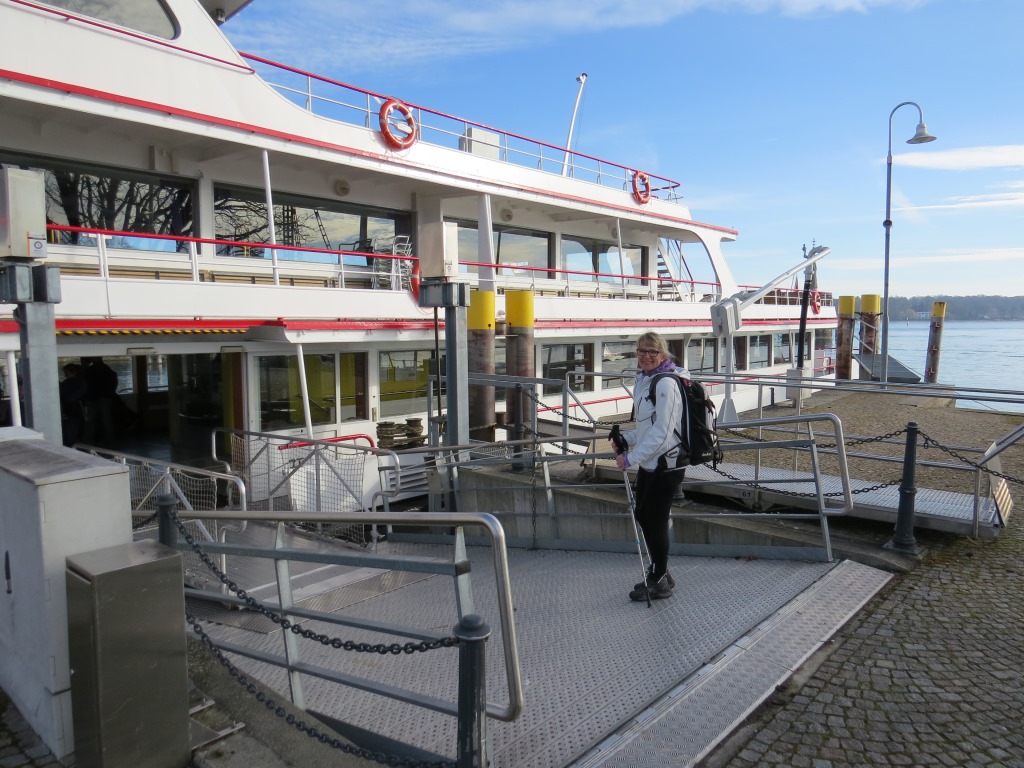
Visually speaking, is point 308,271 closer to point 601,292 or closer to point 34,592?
point 601,292

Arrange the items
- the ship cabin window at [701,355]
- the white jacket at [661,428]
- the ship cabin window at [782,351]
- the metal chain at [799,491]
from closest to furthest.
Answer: the white jacket at [661,428]
the metal chain at [799,491]
the ship cabin window at [701,355]
the ship cabin window at [782,351]

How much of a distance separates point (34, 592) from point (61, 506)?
42 cm

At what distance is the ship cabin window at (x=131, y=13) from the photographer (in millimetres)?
7953

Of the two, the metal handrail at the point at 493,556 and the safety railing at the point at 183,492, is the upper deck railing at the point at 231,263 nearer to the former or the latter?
the safety railing at the point at 183,492

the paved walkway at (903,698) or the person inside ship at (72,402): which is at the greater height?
the person inside ship at (72,402)

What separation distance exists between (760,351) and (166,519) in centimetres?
2135

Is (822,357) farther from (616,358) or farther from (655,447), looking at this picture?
(655,447)

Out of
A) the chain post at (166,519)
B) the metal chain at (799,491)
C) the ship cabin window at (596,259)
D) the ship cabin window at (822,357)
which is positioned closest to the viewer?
the chain post at (166,519)

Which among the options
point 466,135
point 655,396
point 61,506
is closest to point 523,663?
point 655,396

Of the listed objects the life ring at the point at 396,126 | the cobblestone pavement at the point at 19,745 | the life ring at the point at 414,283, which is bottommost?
the cobblestone pavement at the point at 19,745

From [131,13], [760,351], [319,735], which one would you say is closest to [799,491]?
[319,735]

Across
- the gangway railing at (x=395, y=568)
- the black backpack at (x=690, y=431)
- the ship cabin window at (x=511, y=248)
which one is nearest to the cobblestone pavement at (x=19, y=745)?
the gangway railing at (x=395, y=568)

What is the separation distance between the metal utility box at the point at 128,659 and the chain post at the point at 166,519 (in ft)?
1.83

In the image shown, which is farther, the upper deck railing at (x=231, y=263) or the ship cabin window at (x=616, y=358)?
the ship cabin window at (x=616, y=358)
